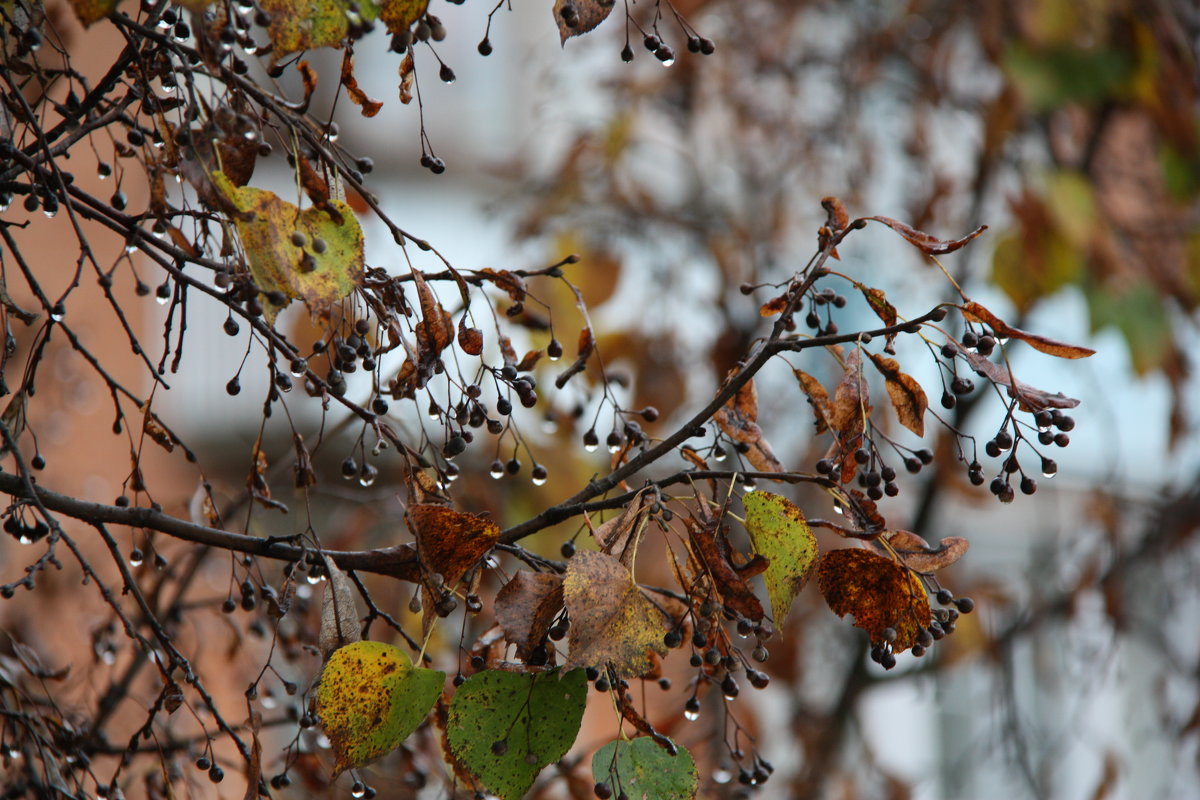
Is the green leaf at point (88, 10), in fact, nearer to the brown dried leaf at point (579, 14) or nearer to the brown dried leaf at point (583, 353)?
the brown dried leaf at point (579, 14)

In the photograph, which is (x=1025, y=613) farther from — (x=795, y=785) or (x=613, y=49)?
(x=613, y=49)

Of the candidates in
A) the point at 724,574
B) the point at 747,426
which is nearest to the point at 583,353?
the point at 747,426

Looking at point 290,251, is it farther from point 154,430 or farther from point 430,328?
point 154,430

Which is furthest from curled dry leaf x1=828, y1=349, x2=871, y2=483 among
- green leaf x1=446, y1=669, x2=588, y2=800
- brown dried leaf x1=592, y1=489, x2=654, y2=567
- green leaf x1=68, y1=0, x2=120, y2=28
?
green leaf x1=68, y1=0, x2=120, y2=28

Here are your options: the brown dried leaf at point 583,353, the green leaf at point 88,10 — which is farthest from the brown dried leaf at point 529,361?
the green leaf at point 88,10

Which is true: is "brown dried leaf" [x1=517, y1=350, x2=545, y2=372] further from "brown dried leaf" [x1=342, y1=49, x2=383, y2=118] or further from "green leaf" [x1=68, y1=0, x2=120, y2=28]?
"green leaf" [x1=68, y1=0, x2=120, y2=28]

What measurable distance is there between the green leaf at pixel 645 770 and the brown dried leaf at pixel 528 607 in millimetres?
90

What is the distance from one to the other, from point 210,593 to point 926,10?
104 inches

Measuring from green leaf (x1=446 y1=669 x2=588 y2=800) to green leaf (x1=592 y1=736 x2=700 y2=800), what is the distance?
3 centimetres

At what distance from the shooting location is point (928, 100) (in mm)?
2643

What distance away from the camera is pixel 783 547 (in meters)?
0.79

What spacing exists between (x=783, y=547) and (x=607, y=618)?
0.44 feet

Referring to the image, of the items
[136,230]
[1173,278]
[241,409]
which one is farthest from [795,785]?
[241,409]

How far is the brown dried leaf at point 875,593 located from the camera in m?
0.78
